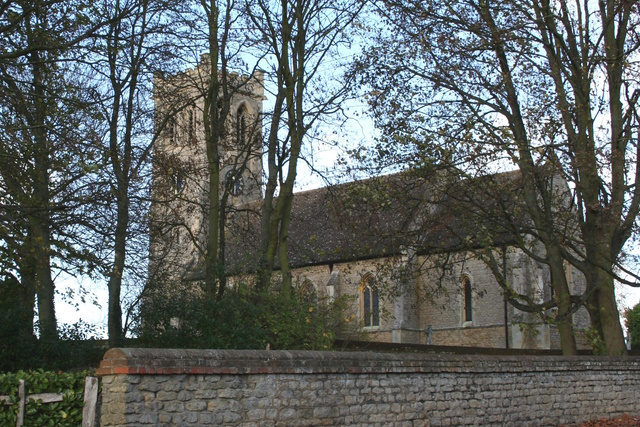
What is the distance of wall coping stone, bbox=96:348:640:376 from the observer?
28.3ft

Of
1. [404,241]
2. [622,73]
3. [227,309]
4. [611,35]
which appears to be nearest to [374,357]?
[227,309]

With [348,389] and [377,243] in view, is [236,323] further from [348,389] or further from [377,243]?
[348,389]

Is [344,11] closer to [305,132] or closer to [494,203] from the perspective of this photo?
[305,132]

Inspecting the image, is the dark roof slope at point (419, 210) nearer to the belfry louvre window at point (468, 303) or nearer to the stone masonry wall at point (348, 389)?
the stone masonry wall at point (348, 389)

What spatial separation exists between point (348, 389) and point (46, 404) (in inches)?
158

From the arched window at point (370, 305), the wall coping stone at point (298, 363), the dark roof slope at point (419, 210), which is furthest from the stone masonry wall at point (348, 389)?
the arched window at point (370, 305)

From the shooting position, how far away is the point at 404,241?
66.4ft

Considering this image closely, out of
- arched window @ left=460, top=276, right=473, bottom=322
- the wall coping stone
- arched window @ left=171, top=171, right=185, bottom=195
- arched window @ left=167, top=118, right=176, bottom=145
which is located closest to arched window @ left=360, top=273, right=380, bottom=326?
arched window @ left=460, top=276, right=473, bottom=322

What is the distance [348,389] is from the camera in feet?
35.5

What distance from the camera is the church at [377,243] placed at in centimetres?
1989

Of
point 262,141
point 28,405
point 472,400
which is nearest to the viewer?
point 28,405

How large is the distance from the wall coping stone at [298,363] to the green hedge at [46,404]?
0.64 m

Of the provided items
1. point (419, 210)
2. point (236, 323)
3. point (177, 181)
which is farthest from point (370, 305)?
point (236, 323)

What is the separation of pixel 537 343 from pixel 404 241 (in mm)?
17176
